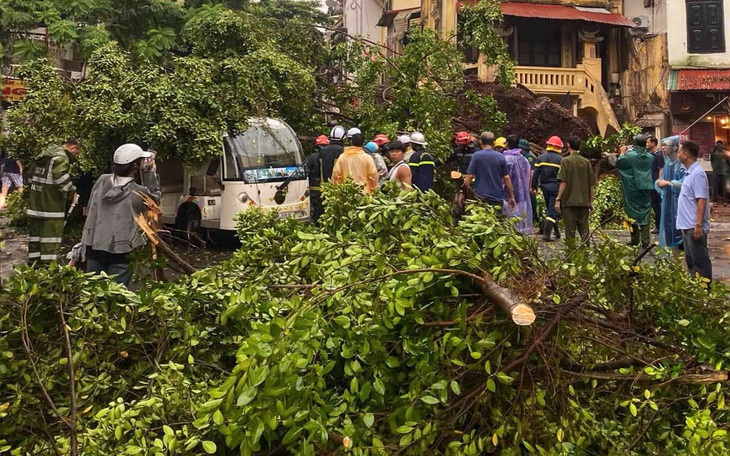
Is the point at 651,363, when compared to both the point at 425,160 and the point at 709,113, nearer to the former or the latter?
the point at 425,160

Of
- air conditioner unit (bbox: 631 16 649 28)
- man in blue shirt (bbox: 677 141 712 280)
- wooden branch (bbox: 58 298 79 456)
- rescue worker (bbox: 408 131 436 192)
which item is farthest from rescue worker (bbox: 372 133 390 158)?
air conditioner unit (bbox: 631 16 649 28)

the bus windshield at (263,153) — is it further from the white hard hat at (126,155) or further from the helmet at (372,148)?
the white hard hat at (126,155)

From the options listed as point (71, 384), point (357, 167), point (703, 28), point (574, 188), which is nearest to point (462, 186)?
point (357, 167)

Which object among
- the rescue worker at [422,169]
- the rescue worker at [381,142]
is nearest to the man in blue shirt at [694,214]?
the rescue worker at [422,169]

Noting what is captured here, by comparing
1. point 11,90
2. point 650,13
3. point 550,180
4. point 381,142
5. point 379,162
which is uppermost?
point 650,13

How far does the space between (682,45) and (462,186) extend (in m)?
16.9

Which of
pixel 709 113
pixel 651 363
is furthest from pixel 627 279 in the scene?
pixel 709 113

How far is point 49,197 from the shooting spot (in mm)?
8055

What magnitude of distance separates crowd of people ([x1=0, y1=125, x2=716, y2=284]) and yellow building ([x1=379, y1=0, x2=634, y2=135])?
13.5 meters

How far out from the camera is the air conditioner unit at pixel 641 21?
26909mm

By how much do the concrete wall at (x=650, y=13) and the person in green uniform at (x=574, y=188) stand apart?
20.0 m

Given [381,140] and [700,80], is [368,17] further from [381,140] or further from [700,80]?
[381,140]

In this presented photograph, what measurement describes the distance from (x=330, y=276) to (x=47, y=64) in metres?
10.2

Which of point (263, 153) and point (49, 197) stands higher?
point (263, 153)
